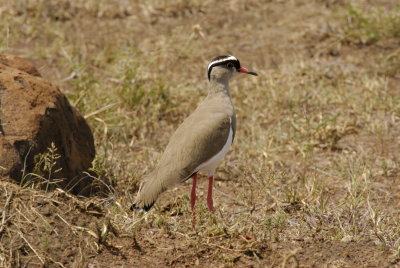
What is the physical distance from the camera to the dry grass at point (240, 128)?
4766mm

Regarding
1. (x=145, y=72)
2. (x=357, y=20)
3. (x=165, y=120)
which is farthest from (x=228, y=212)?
(x=357, y=20)

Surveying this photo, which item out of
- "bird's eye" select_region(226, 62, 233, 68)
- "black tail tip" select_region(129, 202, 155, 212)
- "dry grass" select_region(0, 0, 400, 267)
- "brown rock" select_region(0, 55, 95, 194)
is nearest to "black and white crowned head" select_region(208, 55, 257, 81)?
"bird's eye" select_region(226, 62, 233, 68)

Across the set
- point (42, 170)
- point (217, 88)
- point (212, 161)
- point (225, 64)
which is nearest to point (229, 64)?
point (225, 64)

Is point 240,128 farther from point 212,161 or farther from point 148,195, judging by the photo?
point 148,195

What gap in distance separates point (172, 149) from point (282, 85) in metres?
3.65

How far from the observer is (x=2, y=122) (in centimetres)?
529

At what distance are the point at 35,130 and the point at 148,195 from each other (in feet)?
3.38

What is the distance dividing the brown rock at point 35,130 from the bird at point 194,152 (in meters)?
0.66

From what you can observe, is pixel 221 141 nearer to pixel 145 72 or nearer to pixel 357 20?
pixel 145 72

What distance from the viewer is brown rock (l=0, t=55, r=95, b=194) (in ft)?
17.0

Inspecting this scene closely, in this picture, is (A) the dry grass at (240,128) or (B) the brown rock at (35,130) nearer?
(A) the dry grass at (240,128)

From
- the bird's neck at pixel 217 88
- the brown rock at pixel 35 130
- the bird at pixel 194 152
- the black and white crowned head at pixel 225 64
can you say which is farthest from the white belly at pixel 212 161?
the brown rock at pixel 35 130

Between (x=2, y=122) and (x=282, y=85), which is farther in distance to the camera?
(x=282, y=85)

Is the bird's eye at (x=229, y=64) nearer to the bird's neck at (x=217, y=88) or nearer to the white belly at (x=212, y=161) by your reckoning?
the bird's neck at (x=217, y=88)
